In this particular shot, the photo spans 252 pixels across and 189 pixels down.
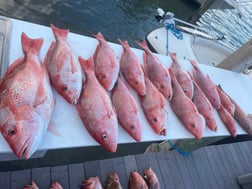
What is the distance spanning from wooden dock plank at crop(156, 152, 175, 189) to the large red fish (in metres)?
1.30

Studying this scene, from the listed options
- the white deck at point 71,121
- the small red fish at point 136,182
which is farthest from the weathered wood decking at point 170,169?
the white deck at point 71,121

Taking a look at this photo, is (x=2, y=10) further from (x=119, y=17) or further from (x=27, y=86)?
(x=27, y=86)

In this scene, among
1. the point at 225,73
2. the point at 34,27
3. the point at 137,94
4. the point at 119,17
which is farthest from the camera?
the point at 119,17

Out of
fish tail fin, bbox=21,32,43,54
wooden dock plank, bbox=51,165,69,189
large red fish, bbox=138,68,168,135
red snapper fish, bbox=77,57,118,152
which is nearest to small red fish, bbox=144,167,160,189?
wooden dock plank, bbox=51,165,69,189

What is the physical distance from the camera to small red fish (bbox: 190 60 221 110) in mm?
2160

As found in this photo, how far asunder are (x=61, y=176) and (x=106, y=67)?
1.25 m

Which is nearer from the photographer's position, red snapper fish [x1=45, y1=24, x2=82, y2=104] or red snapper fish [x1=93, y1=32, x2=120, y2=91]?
red snapper fish [x1=45, y1=24, x2=82, y2=104]

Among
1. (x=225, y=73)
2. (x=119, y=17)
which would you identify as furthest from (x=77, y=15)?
(x=225, y=73)

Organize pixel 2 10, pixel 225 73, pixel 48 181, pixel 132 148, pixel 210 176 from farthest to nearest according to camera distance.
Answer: pixel 2 10 < pixel 132 148 < pixel 210 176 < pixel 225 73 < pixel 48 181

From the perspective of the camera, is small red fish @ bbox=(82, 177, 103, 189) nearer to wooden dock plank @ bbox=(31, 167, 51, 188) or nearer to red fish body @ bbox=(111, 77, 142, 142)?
wooden dock plank @ bbox=(31, 167, 51, 188)

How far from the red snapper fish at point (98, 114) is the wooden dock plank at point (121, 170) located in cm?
126

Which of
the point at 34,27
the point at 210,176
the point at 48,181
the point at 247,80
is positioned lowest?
the point at 48,181

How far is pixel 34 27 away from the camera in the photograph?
Result: 1.64 m

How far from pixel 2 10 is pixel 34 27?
3855 mm
